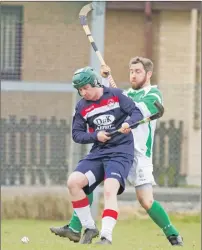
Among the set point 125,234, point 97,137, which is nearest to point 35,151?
point 125,234

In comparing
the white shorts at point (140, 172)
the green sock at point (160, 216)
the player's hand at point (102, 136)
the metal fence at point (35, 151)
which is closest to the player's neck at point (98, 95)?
the player's hand at point (102, 136)

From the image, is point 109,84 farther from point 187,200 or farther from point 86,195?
point 187,200

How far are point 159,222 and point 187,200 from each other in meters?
6.35

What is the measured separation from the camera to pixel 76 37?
1655cm

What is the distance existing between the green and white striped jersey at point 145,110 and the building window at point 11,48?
261 inches

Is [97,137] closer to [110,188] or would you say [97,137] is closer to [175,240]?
[110,188]

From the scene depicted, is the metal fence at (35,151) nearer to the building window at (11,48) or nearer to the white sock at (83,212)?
the building window at (11,48)

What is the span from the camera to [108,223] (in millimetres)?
9531

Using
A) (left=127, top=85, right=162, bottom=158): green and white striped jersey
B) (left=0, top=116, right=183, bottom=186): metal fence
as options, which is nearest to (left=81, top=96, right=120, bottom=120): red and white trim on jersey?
(left=127, top=85, right=162, bottom=158): green and white striped jersey

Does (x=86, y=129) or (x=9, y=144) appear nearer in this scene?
(x=86, y=129)

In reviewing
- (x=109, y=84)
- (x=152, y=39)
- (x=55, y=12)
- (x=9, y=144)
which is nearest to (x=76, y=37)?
(x=55, y=12)

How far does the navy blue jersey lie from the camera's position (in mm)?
9812

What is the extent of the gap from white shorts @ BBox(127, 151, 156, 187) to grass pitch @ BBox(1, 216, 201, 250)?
58cm

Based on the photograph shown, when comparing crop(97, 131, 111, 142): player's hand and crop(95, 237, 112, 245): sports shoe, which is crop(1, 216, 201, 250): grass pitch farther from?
crop(97, 131, 111, 142): player's hand
